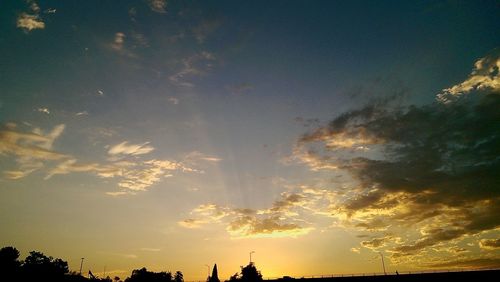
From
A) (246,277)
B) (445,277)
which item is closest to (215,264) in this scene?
(246,277)

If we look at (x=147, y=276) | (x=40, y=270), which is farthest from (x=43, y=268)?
(x=147, y=276)

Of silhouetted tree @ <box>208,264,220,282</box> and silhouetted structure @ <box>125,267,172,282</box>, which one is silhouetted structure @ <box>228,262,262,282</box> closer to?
silhouetted tree @ <box>208,264,220,282</box>

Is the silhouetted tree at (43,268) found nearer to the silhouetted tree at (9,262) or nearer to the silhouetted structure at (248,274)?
the silhouetted tree at (9,262)

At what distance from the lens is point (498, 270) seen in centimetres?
5112

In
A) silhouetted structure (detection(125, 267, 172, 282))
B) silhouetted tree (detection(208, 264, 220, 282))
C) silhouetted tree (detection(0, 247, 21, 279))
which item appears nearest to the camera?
silhouetted tree (detection(0, 247, 21, 279))

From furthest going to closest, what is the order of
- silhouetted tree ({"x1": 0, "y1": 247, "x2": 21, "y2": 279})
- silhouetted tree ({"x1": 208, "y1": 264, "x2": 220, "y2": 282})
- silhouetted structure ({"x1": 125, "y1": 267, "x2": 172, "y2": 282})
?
silhouetted structure ({"x1": 125, "y1": 267, "x2": 172, "y2": 282}), silhouetted tree ({"x1": 208, "y1": 264, "x2": 220, "y2": 282}), silhouetted tree ({"x1": 0, "y1": 247, "x2": 21, "y2": 279})

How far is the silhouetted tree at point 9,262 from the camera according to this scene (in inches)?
3458

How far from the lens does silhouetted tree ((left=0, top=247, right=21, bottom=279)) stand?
87.8 meters

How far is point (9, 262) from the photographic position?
93.4m

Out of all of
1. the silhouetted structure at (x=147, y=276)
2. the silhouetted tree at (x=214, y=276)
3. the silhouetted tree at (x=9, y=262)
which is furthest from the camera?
the silhouetted structure at (x=147, y=276)

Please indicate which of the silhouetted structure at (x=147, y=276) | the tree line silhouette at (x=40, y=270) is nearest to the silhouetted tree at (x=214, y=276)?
the tree line silhouette at (x=40, y=270)

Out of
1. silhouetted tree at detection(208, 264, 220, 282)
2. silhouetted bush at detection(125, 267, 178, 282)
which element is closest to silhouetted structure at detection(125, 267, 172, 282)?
silhouetted bush at detection(125, 267, 178, 282)

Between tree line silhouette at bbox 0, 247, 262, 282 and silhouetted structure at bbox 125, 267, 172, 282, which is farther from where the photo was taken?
silhouetted structure at bbox 125, 267, 172, 282

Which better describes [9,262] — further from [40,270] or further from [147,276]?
[147,276]
